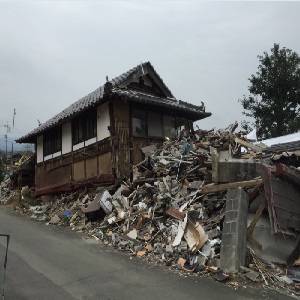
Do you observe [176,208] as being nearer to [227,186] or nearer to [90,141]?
[227,186]

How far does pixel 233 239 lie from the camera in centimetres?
722

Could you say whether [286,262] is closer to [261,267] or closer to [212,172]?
[261,267]

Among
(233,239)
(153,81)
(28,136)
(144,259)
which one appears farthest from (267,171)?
(28,136)

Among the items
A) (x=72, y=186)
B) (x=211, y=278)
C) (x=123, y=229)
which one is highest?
(x=72, y=186)

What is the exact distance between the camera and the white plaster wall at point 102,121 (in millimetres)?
13442

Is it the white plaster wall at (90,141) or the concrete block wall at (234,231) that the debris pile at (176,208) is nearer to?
the concrete block wall at (234,231)

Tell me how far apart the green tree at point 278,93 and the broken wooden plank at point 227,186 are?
2007 centimetres

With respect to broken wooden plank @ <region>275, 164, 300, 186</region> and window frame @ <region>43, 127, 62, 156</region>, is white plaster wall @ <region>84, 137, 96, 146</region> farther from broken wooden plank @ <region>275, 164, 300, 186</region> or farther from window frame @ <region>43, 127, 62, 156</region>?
broken wooden plank @ <region>275, 164, 300, 186</region>

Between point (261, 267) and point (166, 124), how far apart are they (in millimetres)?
9378

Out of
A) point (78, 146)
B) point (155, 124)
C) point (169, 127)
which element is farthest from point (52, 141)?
point (169, 127)

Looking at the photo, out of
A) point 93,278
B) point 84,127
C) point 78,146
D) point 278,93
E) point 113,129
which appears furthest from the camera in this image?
point 278,93

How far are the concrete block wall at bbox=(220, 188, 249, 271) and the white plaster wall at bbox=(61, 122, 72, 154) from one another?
32.2 ft

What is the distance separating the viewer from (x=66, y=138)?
1616 cm

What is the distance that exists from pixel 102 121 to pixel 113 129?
916 millimetres
